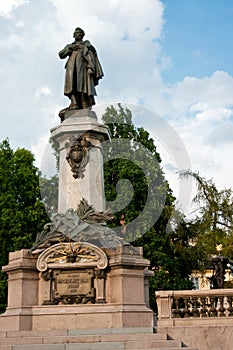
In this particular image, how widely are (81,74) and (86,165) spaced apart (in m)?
2.73

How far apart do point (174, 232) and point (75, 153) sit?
16545 mm

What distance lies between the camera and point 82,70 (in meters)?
15.5

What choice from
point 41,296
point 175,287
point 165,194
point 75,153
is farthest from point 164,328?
point 165,194

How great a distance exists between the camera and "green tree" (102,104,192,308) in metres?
27.7

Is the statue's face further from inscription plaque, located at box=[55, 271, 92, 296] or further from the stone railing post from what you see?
the stone railing post

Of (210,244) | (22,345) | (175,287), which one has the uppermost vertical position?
(210,244)

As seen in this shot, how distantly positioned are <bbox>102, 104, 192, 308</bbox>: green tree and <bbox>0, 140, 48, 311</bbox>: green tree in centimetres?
382

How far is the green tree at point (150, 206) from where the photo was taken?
27.7 meters

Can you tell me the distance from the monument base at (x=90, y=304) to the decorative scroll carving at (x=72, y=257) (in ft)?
0.62

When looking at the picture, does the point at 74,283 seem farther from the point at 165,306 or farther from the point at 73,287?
the point at 165,306

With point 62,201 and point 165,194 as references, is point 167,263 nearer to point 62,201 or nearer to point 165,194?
point 165,194

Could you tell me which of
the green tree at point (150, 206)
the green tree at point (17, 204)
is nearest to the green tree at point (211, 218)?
the green tree at point (150, 206)

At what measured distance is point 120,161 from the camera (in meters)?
28.7

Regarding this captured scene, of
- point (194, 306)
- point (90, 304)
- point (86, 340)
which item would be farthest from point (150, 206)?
point (86, 340)
